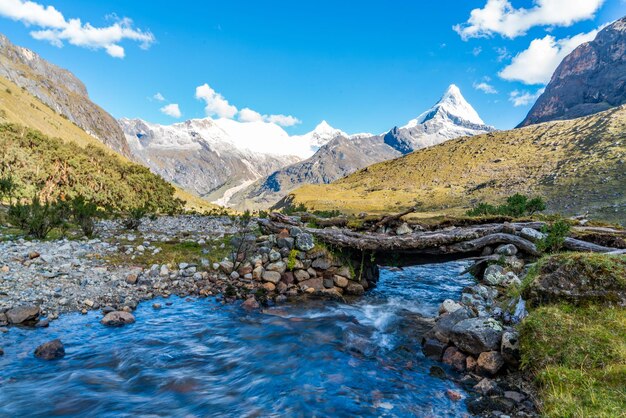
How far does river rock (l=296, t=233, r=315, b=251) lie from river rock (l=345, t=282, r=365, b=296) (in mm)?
2619

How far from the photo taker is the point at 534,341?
776 centimetres

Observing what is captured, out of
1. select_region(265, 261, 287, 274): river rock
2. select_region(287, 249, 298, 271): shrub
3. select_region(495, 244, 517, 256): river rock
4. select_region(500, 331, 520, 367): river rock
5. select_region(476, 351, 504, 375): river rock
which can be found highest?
select_region(495, 244, 517, 256): river rock

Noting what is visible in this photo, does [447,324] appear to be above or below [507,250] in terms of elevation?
below

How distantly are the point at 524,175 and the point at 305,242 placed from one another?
142221 millimetres

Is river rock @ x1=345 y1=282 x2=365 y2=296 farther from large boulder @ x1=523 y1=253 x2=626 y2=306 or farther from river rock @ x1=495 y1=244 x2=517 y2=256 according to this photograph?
large boulder @ x1=523 y1=253 x2=626 y2=306

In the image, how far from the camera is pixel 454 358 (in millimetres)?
9312

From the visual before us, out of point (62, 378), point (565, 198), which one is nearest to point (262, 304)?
point (62, 378)

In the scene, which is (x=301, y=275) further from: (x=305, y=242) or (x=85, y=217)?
(x=85, y=217)

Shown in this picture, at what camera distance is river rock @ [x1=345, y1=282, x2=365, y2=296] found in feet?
54.8

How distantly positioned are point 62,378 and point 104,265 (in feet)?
30.0

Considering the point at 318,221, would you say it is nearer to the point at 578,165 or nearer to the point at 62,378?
the point at 62,378

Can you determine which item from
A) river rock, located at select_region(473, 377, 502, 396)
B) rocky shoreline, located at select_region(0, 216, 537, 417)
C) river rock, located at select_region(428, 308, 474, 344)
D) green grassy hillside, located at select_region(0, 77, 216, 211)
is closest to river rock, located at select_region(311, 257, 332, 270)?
rocky shoreline, located at select_region(0, 216, 537, 417)

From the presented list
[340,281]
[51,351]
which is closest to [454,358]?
[340,281]

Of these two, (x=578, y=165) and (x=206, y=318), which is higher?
(x=578, y=165)
